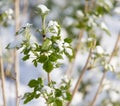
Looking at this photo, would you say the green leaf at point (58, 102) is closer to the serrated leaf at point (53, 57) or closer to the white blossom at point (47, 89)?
the white blossom at point (47, 89)

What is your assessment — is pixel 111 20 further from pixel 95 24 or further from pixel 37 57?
pixel 37 57

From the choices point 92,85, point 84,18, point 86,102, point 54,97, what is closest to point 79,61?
point 92,85

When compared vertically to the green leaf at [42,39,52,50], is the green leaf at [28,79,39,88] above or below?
below

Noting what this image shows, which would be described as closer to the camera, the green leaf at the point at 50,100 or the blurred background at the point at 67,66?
the green leaf at the point at 50,100

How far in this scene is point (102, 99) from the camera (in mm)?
4141

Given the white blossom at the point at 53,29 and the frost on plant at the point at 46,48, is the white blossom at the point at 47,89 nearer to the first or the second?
the frost on plant at the point at 46,48

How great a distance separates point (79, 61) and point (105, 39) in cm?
61

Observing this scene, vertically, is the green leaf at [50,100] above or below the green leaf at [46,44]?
below

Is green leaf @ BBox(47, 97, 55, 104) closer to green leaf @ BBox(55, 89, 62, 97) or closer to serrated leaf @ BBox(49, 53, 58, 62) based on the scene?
green leaf @ BBox(55, 89, 62, 97)

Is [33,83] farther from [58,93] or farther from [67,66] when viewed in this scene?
[67,66]

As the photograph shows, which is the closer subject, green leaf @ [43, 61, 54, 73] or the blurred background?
green leaf @ [43, 61, 54, 73]

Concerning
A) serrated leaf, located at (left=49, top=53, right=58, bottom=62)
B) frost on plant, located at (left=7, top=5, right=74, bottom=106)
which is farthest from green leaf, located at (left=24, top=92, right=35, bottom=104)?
serrated leaf, located at (left=49, top=53, right=58, bottom=62)

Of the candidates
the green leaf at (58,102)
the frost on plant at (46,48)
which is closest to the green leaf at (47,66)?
the frost on plant at (46,48)

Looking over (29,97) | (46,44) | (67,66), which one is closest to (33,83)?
(29,97)
